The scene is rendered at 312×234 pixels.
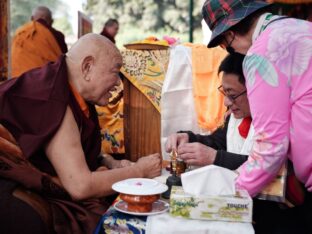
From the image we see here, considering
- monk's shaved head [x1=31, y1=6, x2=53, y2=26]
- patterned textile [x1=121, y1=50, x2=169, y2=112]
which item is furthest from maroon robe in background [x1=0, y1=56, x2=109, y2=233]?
monk's shaved head [x1=31, y1=6, x2=53, y2=26]

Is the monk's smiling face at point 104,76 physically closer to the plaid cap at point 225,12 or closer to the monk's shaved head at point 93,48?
the monk's shaved head at point 93,48

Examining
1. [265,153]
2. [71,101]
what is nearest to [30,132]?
[71,101]

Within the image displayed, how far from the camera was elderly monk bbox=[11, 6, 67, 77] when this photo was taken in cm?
573

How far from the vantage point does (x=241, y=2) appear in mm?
1628

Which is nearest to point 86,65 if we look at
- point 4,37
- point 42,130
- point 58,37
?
point 42,130

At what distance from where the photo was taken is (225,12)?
1676mm

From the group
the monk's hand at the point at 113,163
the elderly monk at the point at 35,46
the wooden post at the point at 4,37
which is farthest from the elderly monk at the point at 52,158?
the elderly monk at the point at 35,46

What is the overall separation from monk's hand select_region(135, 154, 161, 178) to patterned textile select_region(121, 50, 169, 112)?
921mm

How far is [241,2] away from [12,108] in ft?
3.15

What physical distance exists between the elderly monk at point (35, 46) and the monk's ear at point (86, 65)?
155 inches

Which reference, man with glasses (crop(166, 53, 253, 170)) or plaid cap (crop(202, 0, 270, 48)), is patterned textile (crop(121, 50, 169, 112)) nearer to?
man with glasses (crop(166, 53, 253, 170))

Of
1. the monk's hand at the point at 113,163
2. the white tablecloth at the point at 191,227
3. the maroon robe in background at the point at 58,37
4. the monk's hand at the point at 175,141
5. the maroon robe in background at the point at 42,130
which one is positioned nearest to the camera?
the white tablecloth at the point at 191,227

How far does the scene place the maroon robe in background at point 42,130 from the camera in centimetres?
174

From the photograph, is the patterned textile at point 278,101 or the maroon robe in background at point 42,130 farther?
the maroon robe in background at point 42,130
